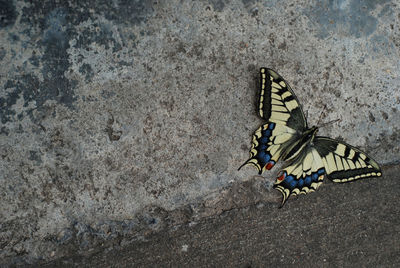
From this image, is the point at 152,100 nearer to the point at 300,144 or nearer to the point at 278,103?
the point at 278,103

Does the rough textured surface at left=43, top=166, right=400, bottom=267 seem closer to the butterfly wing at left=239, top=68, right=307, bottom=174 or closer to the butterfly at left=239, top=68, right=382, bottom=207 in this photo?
the butterfly at left=239, top=68, right=382, bottom=207

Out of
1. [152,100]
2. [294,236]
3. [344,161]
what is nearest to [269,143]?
[344,161]

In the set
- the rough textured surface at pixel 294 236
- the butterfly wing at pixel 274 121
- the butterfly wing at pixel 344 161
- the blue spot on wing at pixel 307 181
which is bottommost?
the rough textured surface at pixel 294 236

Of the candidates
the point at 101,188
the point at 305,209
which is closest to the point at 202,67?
the point at 101,188

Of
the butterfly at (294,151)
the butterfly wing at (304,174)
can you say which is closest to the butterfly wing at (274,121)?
the butterfly at (294,151)

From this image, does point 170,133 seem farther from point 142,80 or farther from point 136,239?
point 136,239

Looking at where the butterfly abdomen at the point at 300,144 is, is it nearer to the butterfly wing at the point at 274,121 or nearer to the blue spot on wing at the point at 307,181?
the butterfly wing at the point at 274,121
